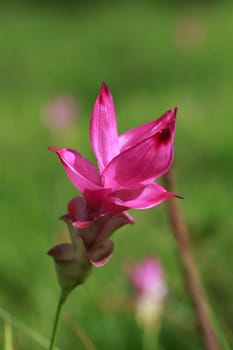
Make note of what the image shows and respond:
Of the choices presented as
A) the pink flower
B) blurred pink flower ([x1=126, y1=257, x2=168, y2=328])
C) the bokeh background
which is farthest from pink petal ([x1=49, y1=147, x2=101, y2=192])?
blurred pink flower ([x1=126, y1=257, x2=168, y2=328])

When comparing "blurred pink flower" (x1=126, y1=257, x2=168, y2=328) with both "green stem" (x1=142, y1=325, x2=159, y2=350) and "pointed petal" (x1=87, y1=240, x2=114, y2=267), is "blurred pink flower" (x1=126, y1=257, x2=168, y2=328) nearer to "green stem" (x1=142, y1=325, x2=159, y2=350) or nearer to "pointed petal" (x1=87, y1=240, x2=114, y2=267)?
"green stem" (x1=142, y1=325, x2=159, y2=350)

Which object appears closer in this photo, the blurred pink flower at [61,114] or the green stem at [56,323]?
the green stem at [56,323]

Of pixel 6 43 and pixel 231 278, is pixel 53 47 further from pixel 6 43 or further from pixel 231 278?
pixel 231 278

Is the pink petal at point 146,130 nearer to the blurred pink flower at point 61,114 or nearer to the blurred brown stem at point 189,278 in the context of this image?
the blurred brown stem at point 189,278

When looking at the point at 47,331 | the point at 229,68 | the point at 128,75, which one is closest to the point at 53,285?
the point at 47,331

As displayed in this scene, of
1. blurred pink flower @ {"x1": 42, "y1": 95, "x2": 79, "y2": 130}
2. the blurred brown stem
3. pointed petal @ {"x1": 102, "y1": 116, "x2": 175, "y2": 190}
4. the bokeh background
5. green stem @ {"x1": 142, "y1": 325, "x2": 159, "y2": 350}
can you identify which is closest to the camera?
pointed petal @ {"x1": 102, "y1": 116, "x2": 175, "y2": 190}

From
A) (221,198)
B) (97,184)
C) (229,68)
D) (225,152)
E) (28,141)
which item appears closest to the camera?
(97,184)

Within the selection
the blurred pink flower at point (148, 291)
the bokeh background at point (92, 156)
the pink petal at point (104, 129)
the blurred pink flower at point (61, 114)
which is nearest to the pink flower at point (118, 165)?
the pink petal at point (104, 129)
